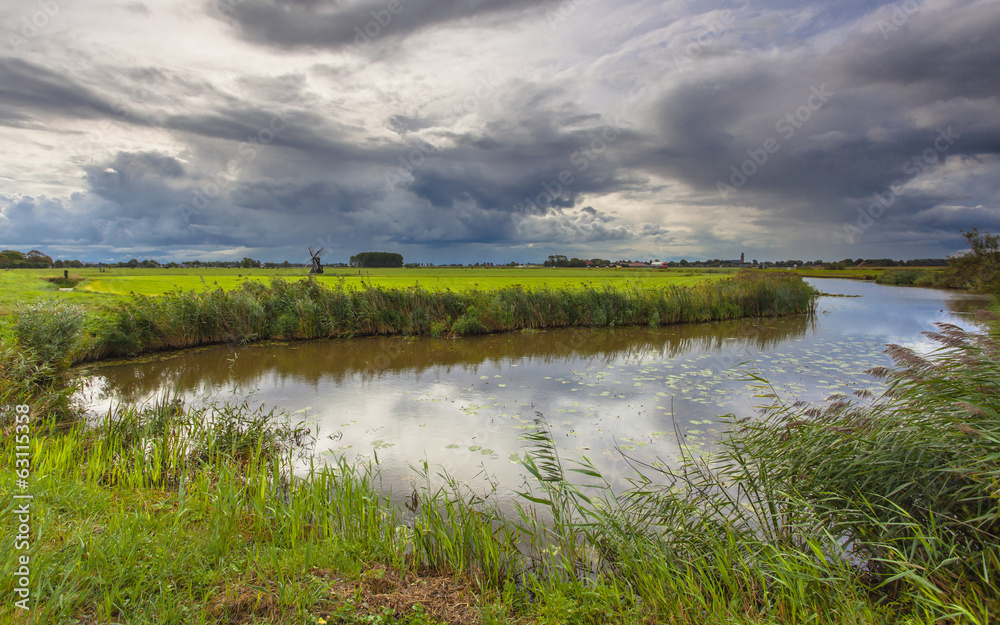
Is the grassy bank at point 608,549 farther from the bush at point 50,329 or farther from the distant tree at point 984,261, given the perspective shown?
the distant tree at point 984,261

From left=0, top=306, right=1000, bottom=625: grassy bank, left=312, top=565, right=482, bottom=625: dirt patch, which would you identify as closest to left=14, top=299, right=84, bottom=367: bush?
left=0, top=306, right=1000, bottom=625: grassy bank

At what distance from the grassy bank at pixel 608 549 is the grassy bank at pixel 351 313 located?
9132mm

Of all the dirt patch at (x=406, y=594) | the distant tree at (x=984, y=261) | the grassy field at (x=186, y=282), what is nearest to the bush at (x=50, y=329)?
the grassy field at (x=186, y=282)

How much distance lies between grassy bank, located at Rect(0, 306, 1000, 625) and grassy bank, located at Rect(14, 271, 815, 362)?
360 inches

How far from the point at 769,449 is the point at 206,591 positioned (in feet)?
16.7

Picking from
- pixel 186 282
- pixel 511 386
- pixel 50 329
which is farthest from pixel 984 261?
pixel 186 282

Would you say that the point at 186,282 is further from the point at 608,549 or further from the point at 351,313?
the point at 608,549

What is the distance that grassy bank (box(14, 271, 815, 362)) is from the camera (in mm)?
12711

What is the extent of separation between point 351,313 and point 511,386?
33.3ft

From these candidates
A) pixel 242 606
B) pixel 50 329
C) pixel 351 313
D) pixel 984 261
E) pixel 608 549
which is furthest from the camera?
pixel 984 261

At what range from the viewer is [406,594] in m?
3.28

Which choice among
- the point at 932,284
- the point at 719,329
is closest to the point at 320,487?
the point at 719,329

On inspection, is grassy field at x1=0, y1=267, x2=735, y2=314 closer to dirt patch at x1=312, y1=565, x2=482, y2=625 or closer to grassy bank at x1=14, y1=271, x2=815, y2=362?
grassy bank at x1=14, y1=271, x2=815, y2=362

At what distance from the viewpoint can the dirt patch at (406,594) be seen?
10.1 ft
